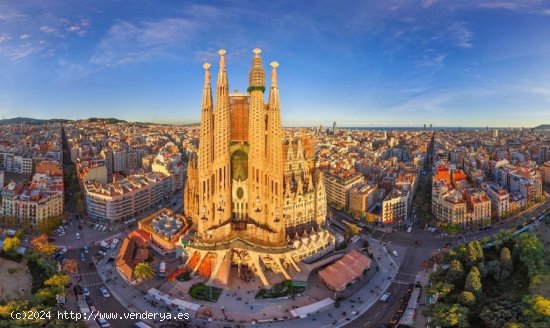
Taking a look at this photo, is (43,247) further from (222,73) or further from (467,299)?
(467,299)

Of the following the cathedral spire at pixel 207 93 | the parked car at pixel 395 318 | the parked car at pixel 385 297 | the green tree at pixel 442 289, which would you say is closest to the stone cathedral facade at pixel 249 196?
the cathedral spire at pixel 207 93

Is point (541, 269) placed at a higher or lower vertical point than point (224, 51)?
lower

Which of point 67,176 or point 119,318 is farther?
point 67,176

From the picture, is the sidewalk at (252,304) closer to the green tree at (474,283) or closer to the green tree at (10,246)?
the green tree at (474,283)

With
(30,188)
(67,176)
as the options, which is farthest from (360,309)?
(67,176)

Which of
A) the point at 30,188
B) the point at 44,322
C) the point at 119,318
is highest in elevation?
the point at 30,188

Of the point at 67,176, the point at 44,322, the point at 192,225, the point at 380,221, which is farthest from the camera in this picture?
the point at 67,176

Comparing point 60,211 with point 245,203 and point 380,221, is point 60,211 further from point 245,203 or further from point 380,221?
point 380,221

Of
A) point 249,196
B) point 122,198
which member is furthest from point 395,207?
point 122,198
